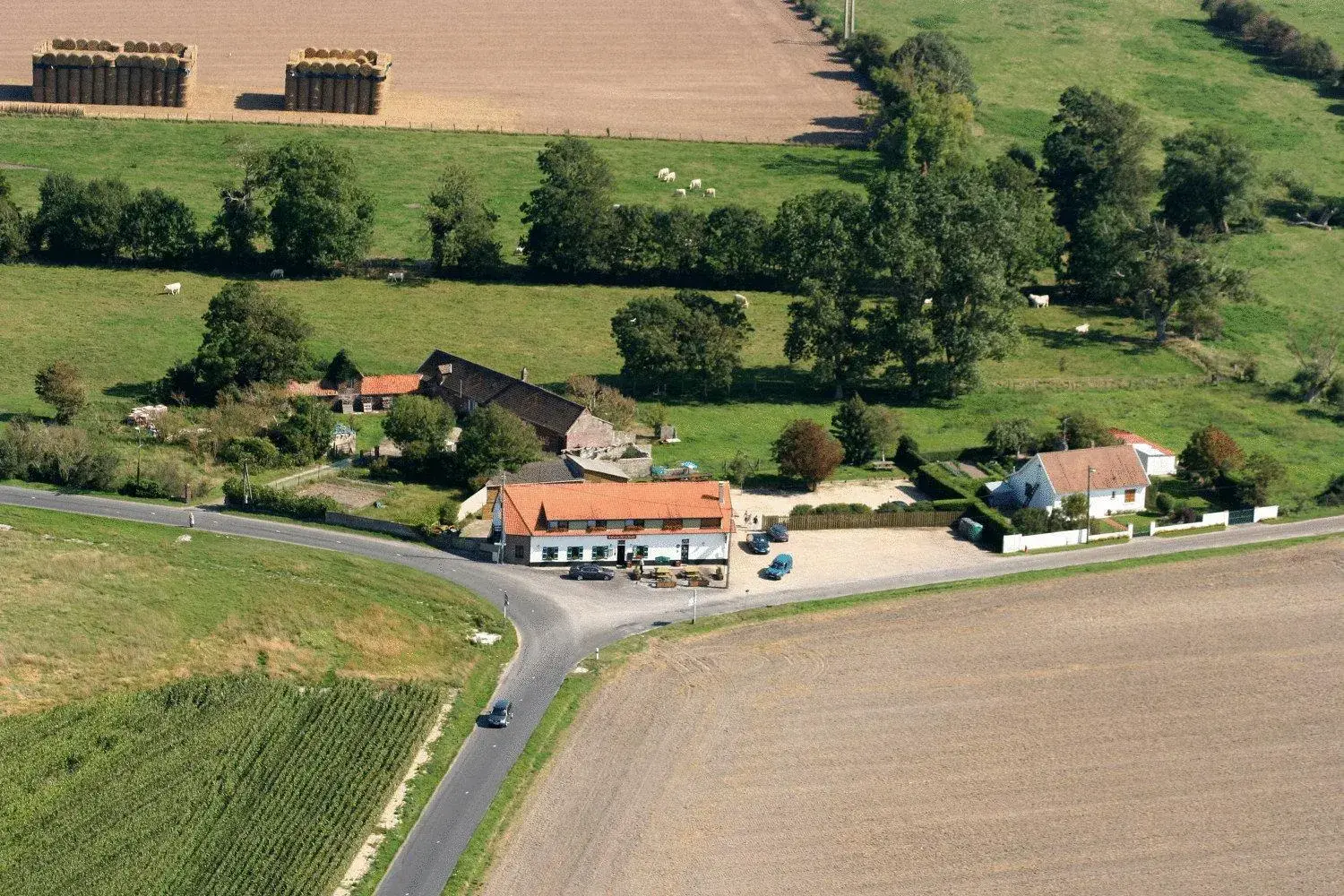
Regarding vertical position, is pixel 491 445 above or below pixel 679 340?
below

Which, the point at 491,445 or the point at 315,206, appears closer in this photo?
the point at 491,445

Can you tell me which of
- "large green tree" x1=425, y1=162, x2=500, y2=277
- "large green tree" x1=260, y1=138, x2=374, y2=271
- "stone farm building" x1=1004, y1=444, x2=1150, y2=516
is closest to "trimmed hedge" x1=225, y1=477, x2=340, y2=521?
"stone farm building" x1=1004, y1=444, x2=1150, y2=516

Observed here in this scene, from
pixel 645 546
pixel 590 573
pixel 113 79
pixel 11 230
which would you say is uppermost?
pixel 113 79

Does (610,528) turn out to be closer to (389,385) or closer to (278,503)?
(278,503)

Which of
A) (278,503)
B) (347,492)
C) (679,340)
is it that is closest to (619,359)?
(679,340)

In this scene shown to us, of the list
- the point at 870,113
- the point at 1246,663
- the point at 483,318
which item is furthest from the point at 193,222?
the point at 1246,663

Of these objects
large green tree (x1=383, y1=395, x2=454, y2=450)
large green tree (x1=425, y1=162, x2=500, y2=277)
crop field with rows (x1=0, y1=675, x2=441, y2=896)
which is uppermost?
large green tree (x1=425, y1=162, x2=500, y2=277)

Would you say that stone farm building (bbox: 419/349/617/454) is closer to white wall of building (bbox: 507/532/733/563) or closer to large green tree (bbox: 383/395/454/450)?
large green tree (bbox: 383/395/454/450)

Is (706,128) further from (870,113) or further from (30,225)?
(30,225)
